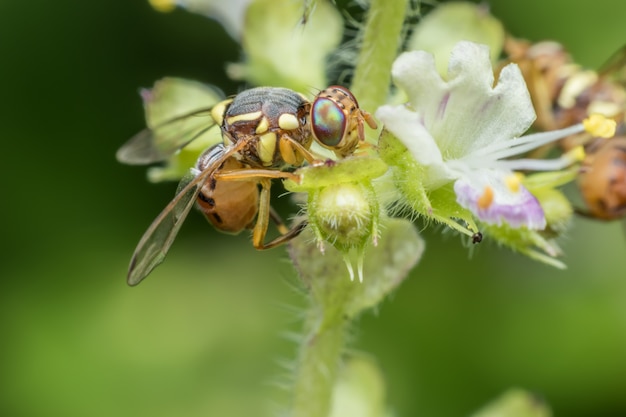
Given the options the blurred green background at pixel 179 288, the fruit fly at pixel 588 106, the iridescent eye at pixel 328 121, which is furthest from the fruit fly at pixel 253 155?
the blurred green background at pixel 179 288

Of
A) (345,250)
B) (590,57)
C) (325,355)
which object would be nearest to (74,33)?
(590,57)

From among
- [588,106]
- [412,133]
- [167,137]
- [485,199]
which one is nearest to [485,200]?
[485,199]

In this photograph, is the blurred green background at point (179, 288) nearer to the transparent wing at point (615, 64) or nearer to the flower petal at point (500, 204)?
the transparent wing at point (615, 64)

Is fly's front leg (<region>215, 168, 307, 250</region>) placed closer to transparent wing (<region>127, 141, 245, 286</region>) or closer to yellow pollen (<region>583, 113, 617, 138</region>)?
transparent wing (<region>127, 141, 245, 286</region>)

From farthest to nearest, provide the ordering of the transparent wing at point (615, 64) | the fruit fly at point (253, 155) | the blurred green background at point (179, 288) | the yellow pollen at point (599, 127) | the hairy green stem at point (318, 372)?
1. the blurred green background at point (179, 288)
2. the transparent wing at point (615, 64)
3. the hairy green stem at point (318, 372)
4. the yellow pollen at point (599, 127)
5. the fruit fly at point (253, 155)

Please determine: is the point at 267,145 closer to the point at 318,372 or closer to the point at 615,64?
the point at 318,372

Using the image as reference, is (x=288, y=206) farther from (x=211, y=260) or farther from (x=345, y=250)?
(x=345, y=250)

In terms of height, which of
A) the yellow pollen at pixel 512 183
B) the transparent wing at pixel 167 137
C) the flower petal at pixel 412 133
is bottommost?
the transparent wing at pixel 167 137
